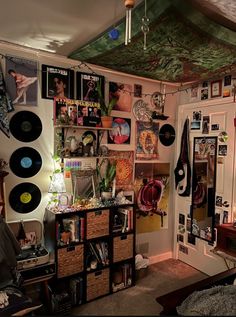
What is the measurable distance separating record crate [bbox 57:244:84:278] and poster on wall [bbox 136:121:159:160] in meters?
1.34

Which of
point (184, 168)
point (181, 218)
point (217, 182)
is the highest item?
point (184, 168)

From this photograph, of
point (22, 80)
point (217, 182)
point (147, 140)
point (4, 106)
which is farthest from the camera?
point (147, 140)

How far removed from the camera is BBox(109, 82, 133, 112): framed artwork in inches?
115

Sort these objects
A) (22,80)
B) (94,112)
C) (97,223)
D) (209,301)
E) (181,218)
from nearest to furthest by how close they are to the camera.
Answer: (209,301)
(22,80)
(97,223)
(94,112)
(181,218)

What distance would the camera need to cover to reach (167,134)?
3.41 metres

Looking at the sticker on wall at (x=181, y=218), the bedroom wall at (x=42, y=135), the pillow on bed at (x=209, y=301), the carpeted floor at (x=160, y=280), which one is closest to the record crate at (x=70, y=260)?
the carpeted floor at (x=160, y=280)

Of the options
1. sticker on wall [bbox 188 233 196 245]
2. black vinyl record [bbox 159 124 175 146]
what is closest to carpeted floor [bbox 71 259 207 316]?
sticker on wall [bbox 188 233 196 245]

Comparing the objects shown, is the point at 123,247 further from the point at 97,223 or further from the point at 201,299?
the point at 201,299

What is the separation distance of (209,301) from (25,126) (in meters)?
2.05

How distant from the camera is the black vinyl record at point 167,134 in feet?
11.0

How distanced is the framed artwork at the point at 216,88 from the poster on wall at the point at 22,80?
2.01m

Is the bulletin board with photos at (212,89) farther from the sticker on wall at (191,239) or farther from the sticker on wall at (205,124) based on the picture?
the sticker on wall at (191,239)

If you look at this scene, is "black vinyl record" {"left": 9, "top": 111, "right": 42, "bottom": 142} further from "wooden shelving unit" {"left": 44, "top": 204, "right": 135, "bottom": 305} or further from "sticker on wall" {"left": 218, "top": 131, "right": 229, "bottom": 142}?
"sticker on wall" {"left": 218, "top": 131, "right": 229, "bottom": 142}

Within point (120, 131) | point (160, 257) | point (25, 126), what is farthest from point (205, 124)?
point (25, 126)
